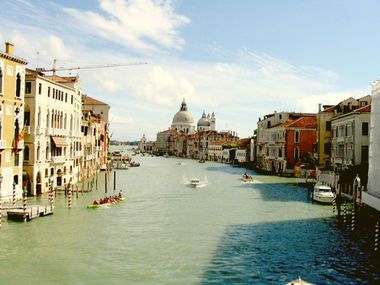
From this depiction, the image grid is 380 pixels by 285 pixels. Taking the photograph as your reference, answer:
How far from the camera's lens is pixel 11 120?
2502 cm

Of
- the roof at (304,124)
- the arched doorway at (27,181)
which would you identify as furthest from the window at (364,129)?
the arched doorway at (27,181)

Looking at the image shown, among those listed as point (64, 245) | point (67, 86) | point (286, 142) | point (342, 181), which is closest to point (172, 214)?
point (64, 245)

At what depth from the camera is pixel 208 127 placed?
16950 cm

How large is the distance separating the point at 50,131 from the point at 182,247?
699 inches

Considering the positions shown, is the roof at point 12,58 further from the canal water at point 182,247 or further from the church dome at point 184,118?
the church dome at point 184,118

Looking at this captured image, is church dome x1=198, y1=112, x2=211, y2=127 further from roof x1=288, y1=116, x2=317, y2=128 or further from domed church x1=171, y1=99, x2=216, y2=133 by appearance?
roof x1=288, y1=116, x2=317, y2=128

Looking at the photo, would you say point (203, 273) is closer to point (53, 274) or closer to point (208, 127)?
point (53, 274)

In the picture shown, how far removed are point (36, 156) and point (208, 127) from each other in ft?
464

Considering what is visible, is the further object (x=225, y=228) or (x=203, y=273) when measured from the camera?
(x=225, y=228)

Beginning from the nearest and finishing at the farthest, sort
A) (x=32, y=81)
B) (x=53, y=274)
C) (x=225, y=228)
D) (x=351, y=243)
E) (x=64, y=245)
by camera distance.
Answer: (x=53, y=274)
(x=64, y=245)
(x=351, y=243)
(x=225, y=228)
(x=32, y=81)

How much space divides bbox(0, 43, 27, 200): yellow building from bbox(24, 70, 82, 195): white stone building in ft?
9.03

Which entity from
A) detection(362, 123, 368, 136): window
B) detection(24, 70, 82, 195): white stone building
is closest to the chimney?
detection(24, 70, 82, 195): white stone building

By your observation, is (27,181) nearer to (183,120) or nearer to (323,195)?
(323,195)

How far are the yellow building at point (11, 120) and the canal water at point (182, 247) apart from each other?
2.67 metres
